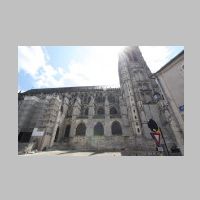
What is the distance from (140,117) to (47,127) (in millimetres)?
17450

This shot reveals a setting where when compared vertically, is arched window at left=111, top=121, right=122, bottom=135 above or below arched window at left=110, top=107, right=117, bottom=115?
below

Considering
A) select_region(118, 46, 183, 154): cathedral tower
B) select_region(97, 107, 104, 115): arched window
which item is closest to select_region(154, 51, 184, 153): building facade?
select_region(118, 46, 183, 154): cathedral tower

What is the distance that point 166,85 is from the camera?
37.2ft

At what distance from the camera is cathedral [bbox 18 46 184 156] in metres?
23.0

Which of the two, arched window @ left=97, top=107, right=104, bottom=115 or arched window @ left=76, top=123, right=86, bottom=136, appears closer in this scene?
arched window @ left=76, top=123, right=86, bottom=136

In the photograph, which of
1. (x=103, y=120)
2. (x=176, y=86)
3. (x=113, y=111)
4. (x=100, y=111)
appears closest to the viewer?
(x=176, y=86)

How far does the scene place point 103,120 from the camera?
92.9ft

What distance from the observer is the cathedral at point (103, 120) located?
23.0m

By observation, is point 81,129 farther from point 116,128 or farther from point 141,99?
point 141,99

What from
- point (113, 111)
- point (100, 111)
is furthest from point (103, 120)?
point (113, 111)

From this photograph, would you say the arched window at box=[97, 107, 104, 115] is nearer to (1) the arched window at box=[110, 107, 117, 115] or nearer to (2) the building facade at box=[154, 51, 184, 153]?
(1) the arched window at box=[110, 107, 117, 115]

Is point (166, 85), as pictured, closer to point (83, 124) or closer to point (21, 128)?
point (83, 124)

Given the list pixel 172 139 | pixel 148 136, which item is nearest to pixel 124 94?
pixel 148 136

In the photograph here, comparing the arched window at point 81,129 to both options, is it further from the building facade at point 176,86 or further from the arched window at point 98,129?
the building facade at point 176,86
